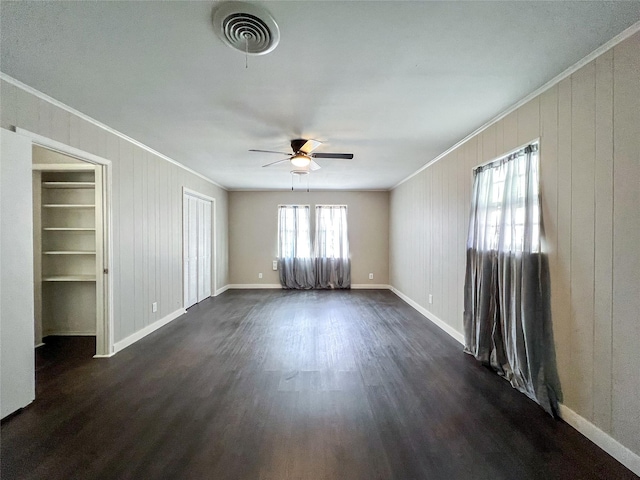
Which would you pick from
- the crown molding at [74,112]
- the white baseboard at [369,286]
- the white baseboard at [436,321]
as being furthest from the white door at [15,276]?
the white baseboard at [369,286]

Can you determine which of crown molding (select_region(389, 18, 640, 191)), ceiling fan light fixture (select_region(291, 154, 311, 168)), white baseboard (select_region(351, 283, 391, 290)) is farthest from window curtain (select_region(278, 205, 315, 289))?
crown molding (select_region(389, 18, 640, 191))

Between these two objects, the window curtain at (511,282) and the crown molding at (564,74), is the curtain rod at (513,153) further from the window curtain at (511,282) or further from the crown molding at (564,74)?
the crown molding at (564,74)

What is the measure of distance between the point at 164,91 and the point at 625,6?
9.21 feet

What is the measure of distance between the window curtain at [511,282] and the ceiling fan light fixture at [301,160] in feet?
6.16

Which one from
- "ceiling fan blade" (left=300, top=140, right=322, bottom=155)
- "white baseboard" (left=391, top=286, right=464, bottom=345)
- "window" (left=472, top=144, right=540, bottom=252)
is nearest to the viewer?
"window" (left=472, top=144, right=540, bottom=252)

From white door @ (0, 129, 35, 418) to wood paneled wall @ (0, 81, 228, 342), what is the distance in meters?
0.28

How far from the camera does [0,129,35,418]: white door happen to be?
1.87 metres

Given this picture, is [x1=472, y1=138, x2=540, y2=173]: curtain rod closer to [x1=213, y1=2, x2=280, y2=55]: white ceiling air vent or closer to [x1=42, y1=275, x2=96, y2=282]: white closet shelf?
[x1=213, y1=2, x2=280, y2=55]: white ceiling air vent

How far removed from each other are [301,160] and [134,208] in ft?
7.14

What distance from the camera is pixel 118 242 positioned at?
3.02 metres

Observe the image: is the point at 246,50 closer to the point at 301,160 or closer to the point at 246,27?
the point at 246,27

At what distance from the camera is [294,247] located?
6.61 meters

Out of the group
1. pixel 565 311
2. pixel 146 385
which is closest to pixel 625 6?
pixel 565 311

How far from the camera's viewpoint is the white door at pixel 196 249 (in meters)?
4.77
